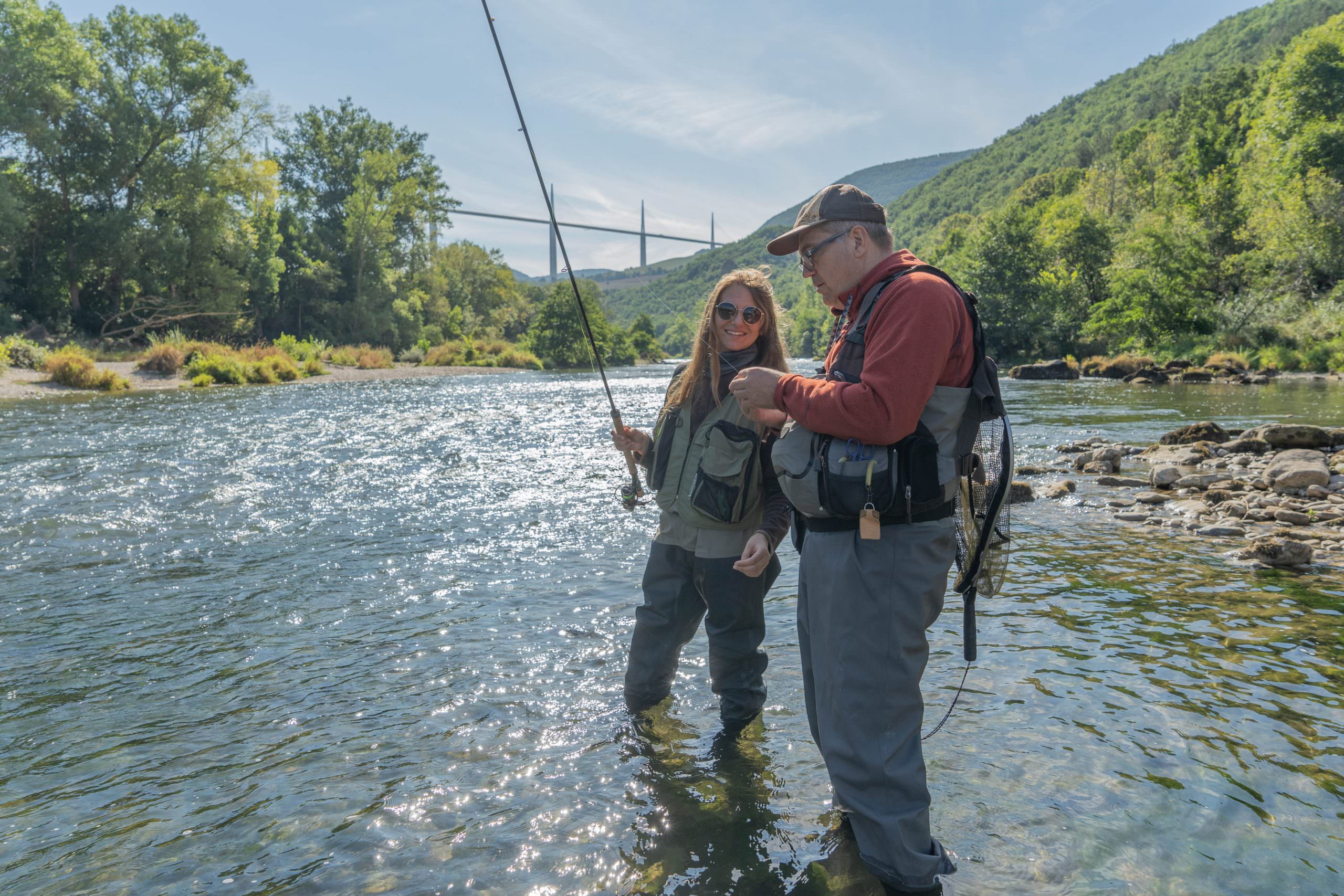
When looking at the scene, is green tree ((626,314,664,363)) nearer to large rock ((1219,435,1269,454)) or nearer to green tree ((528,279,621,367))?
green tree ((528,279,621,367))

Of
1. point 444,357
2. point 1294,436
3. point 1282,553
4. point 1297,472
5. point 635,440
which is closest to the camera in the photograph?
point 635,440

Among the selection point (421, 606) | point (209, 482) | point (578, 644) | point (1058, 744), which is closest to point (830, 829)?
point (1058, 744)

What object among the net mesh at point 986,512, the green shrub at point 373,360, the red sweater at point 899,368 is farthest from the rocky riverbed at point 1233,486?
the green shrub at point 373,360

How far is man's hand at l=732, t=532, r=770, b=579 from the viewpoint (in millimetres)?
3109

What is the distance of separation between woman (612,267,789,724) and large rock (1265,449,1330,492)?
8550mm

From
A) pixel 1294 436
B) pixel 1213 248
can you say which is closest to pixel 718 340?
pixel 1294 436

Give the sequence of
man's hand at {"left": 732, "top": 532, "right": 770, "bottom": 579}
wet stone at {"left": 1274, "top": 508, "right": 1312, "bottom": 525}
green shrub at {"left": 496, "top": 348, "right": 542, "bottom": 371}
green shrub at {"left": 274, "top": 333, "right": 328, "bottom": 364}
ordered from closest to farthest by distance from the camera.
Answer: man's hand at {"left": 732, "top": 532, "right": 770, "bottom": 579}
wet stone at {"left": 1274, "top": 508, "right": 1312, "bottom": 525}
green shrub at {"left": 274, "top": 333, "right": 328, "bottom": 364}
green shrub at {"left": 496, "top": 348, "right": 542, "bottom": 371}

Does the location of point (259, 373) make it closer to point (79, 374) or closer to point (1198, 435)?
point (79, 374)

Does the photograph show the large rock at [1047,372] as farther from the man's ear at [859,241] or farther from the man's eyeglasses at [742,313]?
the man's ear at [859,241]

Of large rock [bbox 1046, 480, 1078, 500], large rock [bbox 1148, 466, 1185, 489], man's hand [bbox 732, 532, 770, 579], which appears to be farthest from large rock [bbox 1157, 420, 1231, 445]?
man's hand [bbox 732, 532, 770, 579]

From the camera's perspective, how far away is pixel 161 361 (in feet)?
100

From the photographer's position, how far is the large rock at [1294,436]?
12203 mm

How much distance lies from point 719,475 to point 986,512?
115 centimetres

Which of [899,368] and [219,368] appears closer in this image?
[899,368]
